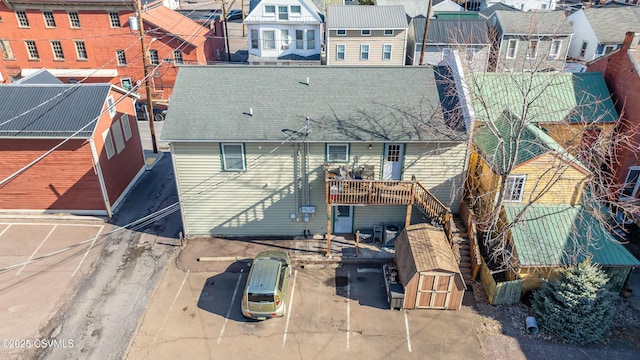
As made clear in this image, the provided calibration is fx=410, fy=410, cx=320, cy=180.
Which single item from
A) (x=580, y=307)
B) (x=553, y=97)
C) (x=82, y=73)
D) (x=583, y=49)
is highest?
(x=553, y=97)

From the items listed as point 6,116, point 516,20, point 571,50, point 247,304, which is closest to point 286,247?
point 247,304

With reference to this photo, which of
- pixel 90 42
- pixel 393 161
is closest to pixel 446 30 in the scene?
pixel 393 161

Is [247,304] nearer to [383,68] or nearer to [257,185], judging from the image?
[257,185]

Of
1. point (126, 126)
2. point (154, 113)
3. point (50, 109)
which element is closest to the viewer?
point (50, 109)

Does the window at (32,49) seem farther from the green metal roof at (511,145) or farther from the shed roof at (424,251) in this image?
the green metal roof at (511,145)

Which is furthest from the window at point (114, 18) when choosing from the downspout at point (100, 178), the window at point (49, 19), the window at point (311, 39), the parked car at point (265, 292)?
the parked car at point (265, 292)

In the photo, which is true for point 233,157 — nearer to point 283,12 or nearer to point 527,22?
point 283,12

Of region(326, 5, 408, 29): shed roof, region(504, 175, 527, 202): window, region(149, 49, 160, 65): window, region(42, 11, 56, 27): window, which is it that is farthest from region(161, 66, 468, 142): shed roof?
region(42, 11, 56, 27): window
